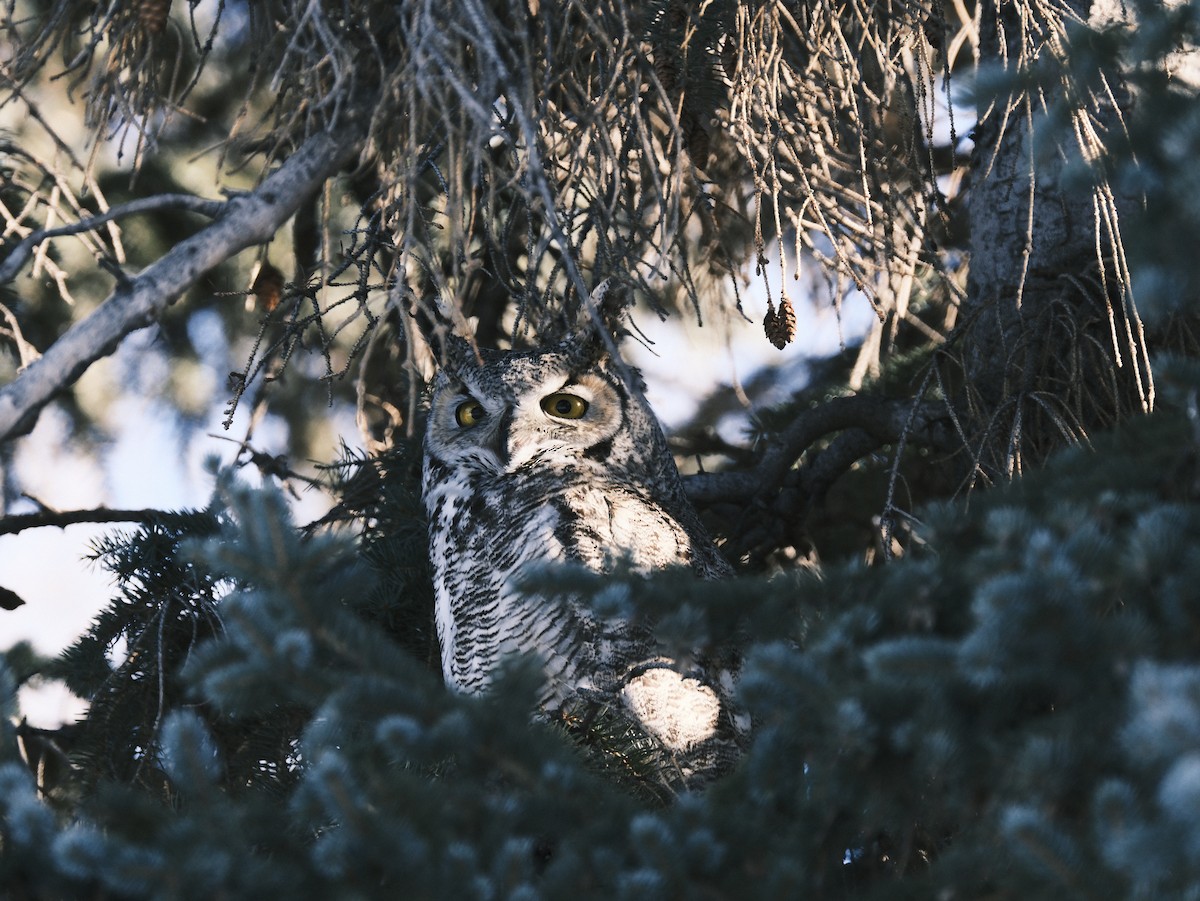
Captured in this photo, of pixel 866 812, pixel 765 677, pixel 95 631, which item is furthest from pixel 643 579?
pixel 95 631

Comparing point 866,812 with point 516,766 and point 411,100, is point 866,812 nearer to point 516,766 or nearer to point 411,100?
point 516,766

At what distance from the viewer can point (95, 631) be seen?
229 cm

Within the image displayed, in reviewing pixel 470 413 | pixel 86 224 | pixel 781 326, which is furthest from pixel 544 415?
pixel 86 224

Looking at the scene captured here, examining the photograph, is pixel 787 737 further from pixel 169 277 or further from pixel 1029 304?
pixel 1029 304

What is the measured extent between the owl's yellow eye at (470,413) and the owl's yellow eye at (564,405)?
15 centimetres

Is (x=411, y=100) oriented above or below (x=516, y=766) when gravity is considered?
above

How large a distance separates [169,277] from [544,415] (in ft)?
3.44

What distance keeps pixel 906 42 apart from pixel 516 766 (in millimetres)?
1807

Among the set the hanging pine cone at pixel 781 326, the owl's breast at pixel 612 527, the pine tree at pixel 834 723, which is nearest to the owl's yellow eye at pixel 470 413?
the owl's breast at pixel 612 527

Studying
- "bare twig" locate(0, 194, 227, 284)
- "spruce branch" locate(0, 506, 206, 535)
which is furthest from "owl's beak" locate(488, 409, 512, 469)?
"bare twig" locate(0, 194, 227, 284)

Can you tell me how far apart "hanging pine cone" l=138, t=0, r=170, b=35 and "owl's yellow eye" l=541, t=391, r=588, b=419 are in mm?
1178

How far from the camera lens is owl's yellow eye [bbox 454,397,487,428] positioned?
273 centimetres

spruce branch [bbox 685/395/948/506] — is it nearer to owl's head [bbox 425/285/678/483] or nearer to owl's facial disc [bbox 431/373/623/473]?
owl's head [bbox 425/285/678/483]

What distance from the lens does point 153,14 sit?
2543 millimetres
